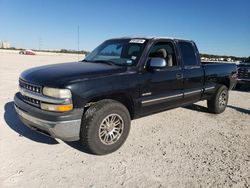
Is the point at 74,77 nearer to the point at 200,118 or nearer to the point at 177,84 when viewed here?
the point at 177,84

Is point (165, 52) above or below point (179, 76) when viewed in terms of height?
above

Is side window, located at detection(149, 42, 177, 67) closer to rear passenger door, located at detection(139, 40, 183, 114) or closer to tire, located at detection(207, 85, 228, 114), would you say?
rear passenger door, located at detection(139, 40, 183, 114)

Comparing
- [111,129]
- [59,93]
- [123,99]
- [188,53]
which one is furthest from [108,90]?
[188,53]

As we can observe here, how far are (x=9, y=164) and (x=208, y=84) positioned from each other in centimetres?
476

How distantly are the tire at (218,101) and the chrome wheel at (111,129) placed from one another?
342 centimetres

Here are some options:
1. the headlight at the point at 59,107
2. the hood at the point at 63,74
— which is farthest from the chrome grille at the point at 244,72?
the headlight at the point at 59,107

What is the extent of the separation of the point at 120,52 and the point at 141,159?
2.17 metres

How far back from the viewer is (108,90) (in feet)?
13.1

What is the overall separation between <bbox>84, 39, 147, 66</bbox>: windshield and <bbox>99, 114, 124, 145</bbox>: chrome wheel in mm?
1060

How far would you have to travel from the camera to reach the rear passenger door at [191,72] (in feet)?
18.2

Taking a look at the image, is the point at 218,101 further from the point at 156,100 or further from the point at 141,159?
the point at 141,159

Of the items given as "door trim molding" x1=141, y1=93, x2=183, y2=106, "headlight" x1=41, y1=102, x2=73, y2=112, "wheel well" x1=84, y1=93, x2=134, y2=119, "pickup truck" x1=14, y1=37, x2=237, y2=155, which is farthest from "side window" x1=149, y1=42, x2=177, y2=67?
"headlight" x1=41, y1=102, x2=73, y2=112

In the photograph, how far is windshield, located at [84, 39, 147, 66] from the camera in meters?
4.70

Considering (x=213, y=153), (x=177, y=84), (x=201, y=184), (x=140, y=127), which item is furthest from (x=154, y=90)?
(x=201, y=184)
